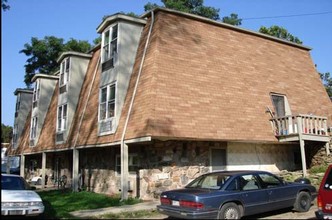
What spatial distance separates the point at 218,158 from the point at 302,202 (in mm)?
5337

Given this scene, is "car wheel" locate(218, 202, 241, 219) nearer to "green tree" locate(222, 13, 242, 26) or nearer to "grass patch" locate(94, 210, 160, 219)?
"grass patch" locate(94, 210, 160, 219)

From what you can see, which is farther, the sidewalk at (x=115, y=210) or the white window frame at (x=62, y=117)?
the white window frame at (x=62, y=117)

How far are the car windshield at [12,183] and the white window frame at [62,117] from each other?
9.31 m

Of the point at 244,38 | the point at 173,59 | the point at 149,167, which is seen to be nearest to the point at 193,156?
the point at 149,167

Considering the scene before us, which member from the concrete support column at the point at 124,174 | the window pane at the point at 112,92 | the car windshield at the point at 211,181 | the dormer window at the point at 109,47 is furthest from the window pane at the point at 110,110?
the car windshield at the point at 211,181

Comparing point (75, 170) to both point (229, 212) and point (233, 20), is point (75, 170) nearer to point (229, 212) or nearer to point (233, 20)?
point (229, 212)

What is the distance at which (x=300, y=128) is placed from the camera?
16.5 metres

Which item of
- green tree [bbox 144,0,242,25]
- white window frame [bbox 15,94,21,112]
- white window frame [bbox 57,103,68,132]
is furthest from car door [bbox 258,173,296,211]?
green tree [bbox 144,0,242,25]

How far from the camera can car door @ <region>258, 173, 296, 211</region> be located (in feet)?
34.4

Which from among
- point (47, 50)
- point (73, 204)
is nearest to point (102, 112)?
point (73, 204)

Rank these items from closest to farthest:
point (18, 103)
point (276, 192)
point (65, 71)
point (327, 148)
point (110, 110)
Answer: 1. point (276, 192)
2. point (110, 110)
3. point (327, 148)
4. point (65, 71)
5. point (18, 103)

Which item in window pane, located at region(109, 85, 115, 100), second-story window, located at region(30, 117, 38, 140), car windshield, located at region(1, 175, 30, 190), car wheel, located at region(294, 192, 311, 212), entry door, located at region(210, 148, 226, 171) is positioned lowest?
car wheel, located at region(294, 192, 311, 212)

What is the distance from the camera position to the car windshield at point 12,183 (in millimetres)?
11883

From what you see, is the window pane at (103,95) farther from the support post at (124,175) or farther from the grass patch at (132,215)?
the grass patch at (132,215)
